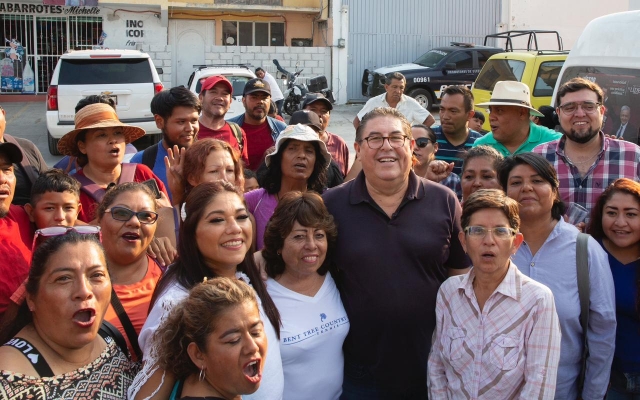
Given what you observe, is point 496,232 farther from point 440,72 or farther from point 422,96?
point 440,72

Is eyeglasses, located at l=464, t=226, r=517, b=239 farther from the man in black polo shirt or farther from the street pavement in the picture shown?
the street pavement

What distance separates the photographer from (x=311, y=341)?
300cm

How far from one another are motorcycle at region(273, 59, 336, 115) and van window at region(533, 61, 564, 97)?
5.91 m

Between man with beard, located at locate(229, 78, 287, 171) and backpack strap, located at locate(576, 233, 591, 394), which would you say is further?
man with beard, located at locate(229, 78, 287, 171)

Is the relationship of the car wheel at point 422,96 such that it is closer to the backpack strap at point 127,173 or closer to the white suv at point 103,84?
the white suv at point 103,84

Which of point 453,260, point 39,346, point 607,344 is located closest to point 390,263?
point 453,260

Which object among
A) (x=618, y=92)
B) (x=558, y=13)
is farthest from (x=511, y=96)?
(x=558, y=13)

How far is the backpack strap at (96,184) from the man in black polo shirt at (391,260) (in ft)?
4.99

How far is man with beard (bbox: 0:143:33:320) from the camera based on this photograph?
3.11 meters

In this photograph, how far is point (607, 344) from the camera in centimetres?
316

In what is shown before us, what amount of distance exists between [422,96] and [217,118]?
544 inches

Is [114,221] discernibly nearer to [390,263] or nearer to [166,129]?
[390,263]

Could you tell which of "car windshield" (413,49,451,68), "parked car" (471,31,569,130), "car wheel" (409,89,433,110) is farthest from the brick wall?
"parked car" (471,31,569,130)

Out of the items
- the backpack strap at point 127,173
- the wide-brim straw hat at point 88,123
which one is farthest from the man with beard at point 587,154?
the wide-brim straw hat at point 88,123
